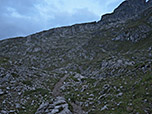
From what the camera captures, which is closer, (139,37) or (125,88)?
(125,88)

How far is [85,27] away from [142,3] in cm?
10545

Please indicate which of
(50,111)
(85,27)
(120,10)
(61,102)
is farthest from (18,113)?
(120,10)

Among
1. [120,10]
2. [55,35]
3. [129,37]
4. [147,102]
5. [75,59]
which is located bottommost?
[147,102]

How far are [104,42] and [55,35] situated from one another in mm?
71596

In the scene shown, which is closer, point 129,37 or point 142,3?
point 129,37

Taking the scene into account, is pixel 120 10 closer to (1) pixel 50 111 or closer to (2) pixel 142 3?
(2) pixel 142 3

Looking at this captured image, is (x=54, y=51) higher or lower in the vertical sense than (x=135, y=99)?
higher

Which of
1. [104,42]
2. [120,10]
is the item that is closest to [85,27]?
[120,10]

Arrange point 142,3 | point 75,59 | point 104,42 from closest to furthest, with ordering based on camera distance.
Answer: point 75,59
point 104,42
point 142,3

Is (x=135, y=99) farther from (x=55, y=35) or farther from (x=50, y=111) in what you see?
(x=55, y=35)

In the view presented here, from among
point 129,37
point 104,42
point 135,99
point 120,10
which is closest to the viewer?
point 135,99

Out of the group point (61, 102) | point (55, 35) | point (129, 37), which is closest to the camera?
point (61, 102)

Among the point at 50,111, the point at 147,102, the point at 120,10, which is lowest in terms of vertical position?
the point at 147,102

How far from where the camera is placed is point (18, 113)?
49.3 feet
